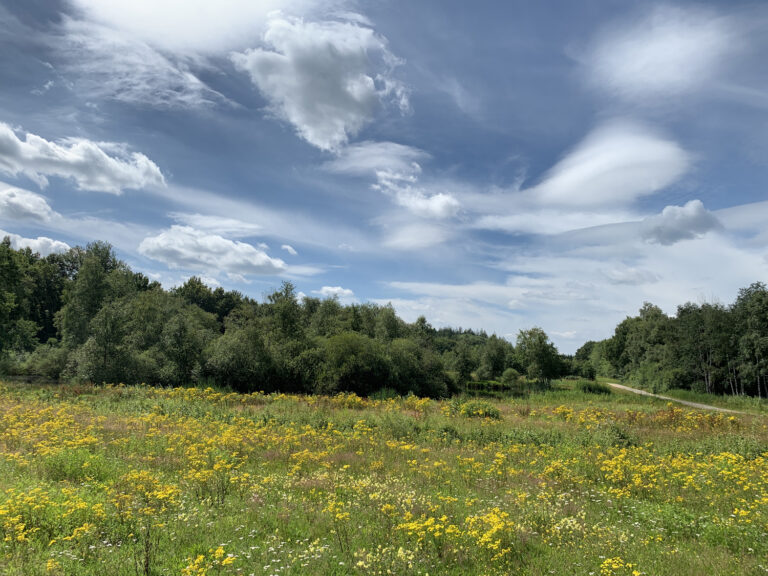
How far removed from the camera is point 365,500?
316 inches

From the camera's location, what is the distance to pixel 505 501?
8508 millimetres


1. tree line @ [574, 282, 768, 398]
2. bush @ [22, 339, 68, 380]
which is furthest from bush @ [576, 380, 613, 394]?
bush @ [22, 339, 68, 380]

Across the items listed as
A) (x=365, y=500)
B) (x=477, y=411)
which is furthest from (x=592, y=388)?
(x=365, y=500)

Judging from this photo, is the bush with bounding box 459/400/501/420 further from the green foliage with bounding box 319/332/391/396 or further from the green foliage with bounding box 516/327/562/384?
the green foliage with bounding box 516/327/562/384

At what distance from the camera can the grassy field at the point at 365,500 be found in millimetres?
5668

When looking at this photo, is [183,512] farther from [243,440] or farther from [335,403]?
[335,403]

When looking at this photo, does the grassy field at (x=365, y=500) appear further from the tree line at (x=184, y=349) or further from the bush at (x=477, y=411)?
the tree line at (x=184, y=349)

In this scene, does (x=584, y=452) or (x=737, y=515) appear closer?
(x=737, y=515)

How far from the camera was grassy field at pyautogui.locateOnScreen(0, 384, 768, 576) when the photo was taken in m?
5.67

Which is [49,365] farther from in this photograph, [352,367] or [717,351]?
[717,351]

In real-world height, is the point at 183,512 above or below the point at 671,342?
below

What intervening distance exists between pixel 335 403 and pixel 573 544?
17.4 metres

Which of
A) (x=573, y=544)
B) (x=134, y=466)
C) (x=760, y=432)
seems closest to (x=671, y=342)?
(x=760, y=432)

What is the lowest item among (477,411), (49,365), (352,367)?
(49,365)
